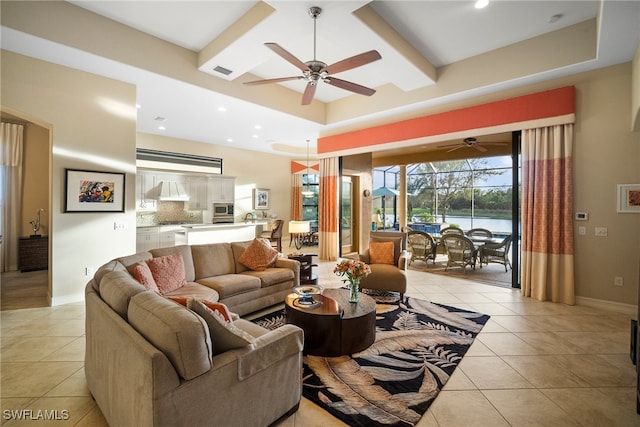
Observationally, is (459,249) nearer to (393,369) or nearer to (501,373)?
(501,373)

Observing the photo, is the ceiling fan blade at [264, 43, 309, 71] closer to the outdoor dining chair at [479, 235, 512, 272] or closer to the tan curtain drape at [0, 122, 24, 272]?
the outdoor dining chair at [479, 235, 512, 272]

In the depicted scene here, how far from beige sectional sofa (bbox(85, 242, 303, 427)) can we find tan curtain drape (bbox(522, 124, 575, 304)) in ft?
13.9

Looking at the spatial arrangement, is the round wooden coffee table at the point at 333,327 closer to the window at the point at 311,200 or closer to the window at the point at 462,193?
the window at the point at 311,200

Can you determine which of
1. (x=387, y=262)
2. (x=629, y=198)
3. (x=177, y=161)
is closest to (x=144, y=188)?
(x=177, y=161)

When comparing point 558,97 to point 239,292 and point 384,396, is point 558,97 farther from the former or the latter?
point 239,292

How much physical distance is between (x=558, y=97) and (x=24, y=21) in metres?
6.79

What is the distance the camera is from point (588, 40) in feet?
12.3

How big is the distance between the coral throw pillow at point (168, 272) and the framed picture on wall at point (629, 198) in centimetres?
575

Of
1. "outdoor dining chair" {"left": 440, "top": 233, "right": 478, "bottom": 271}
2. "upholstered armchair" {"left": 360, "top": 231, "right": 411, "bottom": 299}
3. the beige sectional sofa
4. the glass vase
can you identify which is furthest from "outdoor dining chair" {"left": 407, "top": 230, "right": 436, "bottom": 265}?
the beige sectional sofa

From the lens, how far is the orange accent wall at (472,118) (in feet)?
13.9

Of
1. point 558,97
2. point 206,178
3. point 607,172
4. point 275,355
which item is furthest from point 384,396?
point 206,178

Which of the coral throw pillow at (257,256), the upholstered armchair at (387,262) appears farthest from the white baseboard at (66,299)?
the upholstered armchair at (387,262)

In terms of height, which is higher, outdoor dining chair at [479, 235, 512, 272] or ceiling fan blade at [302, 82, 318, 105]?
ceiling fan blade at [302, 82, 318, 105]

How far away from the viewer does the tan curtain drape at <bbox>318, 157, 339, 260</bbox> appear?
7.27 meters
